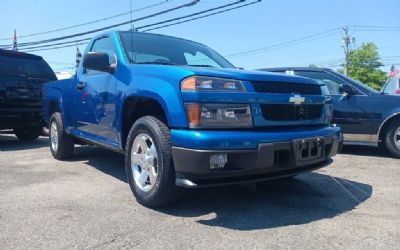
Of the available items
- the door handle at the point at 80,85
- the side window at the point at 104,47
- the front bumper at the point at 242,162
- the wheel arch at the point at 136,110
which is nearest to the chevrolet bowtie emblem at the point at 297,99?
the front bumper at the point at 242,162

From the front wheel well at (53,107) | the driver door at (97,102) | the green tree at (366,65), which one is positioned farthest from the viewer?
the green tree at (366,65)

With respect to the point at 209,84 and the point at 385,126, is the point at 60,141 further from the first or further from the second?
the point at 385,126

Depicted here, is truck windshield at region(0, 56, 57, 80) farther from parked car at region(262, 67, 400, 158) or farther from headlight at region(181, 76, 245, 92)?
headlight at region(181, 76, 245, 92)

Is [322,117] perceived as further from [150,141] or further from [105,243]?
[105,243]

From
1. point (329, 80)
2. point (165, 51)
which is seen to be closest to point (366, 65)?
point (329, 80)

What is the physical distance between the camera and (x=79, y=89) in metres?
5.49

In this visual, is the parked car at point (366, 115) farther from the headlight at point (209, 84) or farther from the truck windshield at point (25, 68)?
the truck windshield at point (25, 68)

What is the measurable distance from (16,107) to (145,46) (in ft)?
14.6

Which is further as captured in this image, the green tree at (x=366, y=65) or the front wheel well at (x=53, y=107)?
the green tree at (x=366, y=65)

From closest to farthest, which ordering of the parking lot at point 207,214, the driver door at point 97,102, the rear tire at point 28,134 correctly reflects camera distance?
the parking lot at point 207,214
the driver door at point 97,102
the rear tire at point 28,134

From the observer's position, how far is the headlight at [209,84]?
3.41 metres

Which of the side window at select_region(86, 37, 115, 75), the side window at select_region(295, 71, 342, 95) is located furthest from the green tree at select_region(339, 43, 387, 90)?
the side window at select_region(86, 37, 115, 75)

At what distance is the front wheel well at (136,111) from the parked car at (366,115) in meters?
4.16

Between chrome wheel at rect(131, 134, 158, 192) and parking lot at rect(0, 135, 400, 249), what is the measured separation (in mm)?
233
